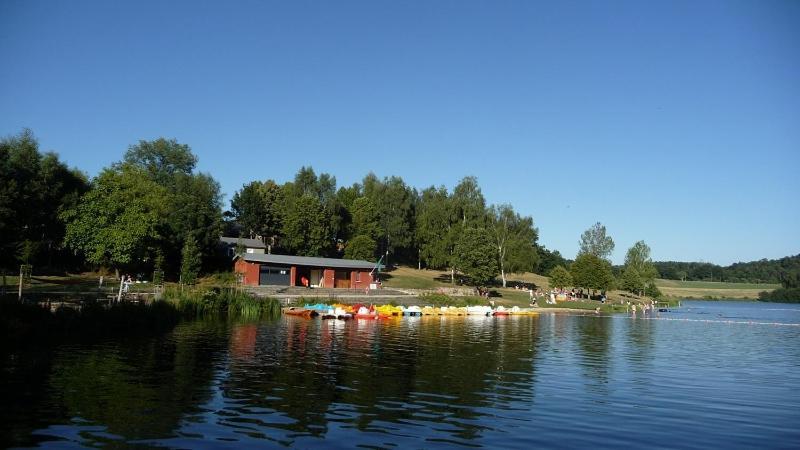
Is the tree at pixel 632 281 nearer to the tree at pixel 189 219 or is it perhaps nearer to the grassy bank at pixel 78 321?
the tree at pixel 189 219

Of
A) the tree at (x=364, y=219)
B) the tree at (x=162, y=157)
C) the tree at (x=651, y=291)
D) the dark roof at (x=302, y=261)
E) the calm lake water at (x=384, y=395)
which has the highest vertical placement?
the tree at (x=162, y=157)

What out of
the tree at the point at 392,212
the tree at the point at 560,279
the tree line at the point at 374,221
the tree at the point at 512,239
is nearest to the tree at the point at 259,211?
the tree line at the point at 374,221

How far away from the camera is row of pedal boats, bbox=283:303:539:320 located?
177ft

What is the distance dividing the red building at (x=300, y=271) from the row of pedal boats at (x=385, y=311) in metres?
19.0

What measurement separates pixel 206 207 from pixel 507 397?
68.7 meters

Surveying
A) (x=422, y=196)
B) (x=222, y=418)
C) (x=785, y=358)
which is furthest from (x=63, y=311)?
(x=422, y=196)

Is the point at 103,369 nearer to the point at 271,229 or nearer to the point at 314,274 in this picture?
the point at 314,274

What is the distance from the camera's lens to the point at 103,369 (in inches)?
861

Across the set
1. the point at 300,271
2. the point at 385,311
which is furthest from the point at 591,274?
the point at 385,311

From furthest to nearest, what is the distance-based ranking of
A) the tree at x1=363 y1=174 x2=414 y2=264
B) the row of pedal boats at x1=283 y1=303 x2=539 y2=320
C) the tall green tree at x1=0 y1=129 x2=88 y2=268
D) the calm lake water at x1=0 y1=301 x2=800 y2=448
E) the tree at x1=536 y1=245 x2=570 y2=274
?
the tree at x1=536 y1=245 x2=570 y2=274, the tree at x1=363 y1=174 x2=414 y2=264, the tall green tree at x1=0 y1=129 x2=88 y2=268, the row of pedal boats at x1=283 y1=303 x2=539 y2=320, the calm lake water at x1=0 y1=301 x2=800 y2=448

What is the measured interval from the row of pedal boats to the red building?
1904 cm

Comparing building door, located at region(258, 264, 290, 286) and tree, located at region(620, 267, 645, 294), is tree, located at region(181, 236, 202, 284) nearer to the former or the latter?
building door, located at region(258, 264, 290, 286)

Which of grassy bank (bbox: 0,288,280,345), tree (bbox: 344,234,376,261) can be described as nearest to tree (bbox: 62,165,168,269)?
grassy bank (bbox: 0,288,280,345)

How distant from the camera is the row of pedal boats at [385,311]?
5408cm
